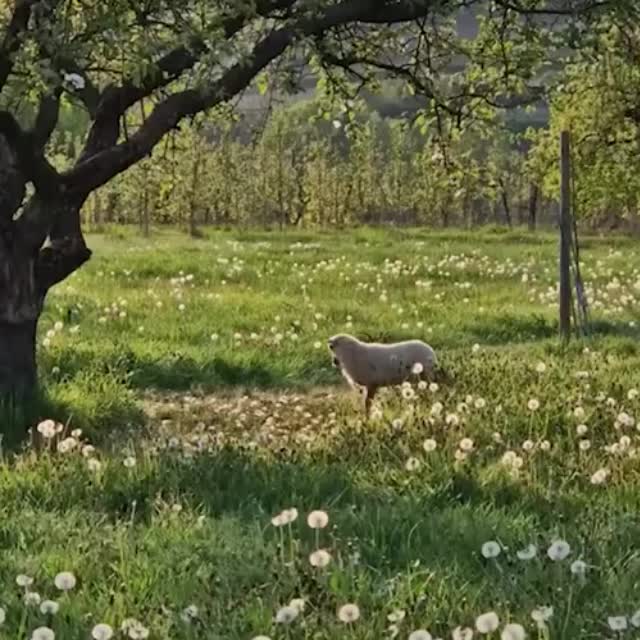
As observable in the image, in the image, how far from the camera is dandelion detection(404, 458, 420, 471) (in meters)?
6.32

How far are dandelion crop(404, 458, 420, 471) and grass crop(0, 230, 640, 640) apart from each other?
0.11 ft

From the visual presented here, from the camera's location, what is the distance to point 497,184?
37.7 feet

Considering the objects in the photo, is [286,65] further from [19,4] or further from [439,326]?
[439,326]

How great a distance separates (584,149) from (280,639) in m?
21.9

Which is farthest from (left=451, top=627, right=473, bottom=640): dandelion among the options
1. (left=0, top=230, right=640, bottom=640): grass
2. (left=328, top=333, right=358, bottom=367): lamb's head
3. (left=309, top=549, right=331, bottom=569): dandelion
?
(left=328, top=333, right=358, bottom=367): lamb's head

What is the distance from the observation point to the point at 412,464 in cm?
648

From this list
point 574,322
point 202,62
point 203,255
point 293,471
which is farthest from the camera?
point 203,255

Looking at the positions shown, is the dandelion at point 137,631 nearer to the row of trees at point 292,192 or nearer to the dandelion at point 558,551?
the dandelion at point 558,551

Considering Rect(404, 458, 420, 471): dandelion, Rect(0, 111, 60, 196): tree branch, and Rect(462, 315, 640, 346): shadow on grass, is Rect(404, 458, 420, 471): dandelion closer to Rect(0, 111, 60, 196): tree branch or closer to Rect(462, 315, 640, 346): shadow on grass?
Rect(0, 111, 60, 196): tree branch

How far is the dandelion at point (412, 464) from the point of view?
6.32m

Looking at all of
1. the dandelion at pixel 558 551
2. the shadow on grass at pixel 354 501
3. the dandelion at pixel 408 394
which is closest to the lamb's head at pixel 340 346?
the dandelion at pixel 408 394

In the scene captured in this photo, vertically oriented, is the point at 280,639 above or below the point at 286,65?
below

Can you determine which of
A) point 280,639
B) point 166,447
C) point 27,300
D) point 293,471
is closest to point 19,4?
point 27,300

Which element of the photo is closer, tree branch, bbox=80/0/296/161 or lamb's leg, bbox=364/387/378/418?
tree branch, bbox=80/0/296/161
